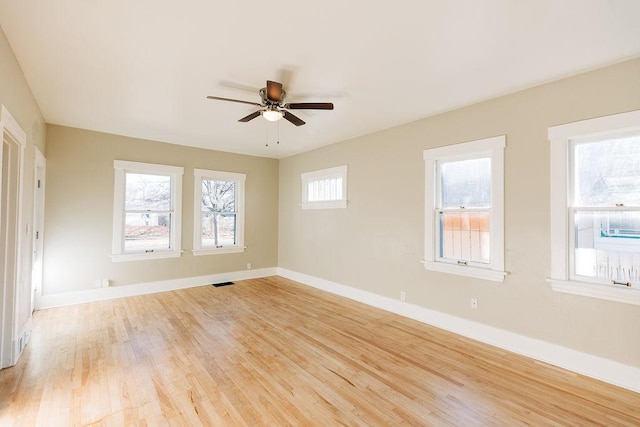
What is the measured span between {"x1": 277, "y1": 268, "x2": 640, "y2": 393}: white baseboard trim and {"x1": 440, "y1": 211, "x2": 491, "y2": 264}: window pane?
0.78m

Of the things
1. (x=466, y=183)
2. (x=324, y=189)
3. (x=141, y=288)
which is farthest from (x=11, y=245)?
Result: (x=466, y=183)

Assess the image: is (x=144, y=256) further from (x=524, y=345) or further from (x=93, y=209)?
(x=524, y=345)

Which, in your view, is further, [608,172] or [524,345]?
[524,345]

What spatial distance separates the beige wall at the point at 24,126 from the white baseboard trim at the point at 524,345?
4.36m

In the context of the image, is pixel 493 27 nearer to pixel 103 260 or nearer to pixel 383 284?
pixel 383 284

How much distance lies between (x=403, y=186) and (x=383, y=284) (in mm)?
1548

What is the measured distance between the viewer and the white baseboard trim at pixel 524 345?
255 cm

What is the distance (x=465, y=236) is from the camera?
372 cm

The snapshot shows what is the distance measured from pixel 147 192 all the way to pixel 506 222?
570 cm

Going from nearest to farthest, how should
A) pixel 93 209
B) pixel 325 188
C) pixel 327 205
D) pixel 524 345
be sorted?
pixel 524 345
pixel 93 209
pixel 327 205
pixel 325 188

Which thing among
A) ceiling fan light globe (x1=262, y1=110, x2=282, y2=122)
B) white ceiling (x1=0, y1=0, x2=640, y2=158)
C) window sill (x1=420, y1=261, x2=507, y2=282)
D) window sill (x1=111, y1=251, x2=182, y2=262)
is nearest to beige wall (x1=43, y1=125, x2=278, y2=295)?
window sill (x1=111, y1=251, x2=182, y2=262)

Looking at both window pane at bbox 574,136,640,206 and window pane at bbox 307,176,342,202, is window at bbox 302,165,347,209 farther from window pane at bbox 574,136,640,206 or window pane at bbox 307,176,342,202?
window pane at bbox 574,136,640,206

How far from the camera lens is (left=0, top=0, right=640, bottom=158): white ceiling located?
2.04m

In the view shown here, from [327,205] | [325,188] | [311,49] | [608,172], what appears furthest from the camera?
[325,188]
